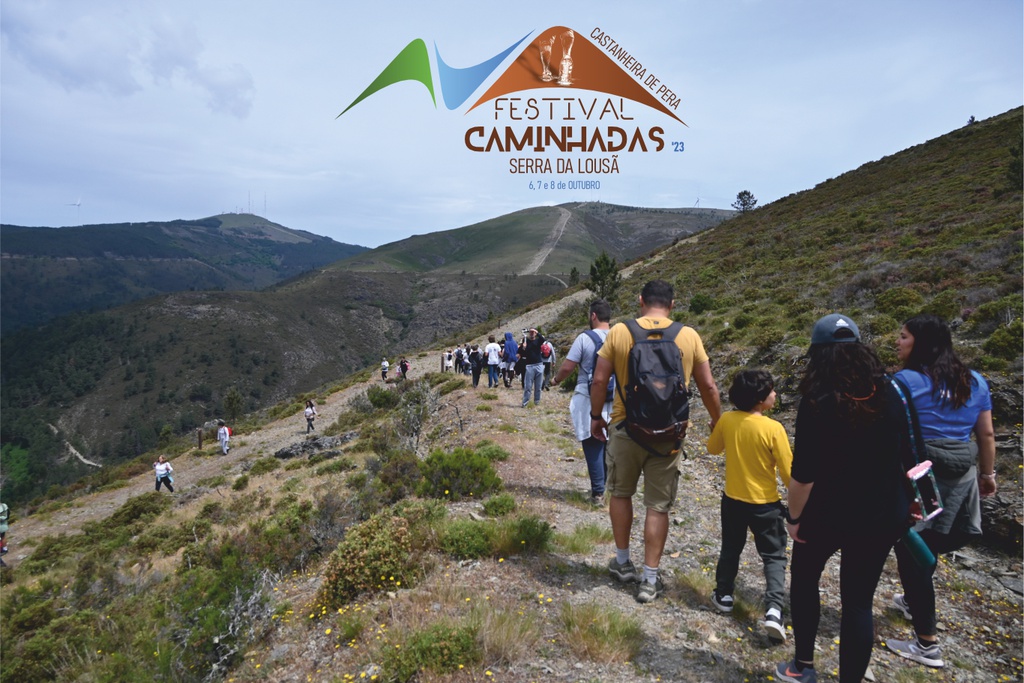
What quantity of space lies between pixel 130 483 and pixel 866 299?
109 ft

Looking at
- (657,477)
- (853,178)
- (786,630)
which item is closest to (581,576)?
(657,477)

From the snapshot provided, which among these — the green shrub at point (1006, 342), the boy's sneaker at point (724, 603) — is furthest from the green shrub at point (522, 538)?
the green shrub at point (1006, 342)

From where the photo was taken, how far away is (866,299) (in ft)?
45.5

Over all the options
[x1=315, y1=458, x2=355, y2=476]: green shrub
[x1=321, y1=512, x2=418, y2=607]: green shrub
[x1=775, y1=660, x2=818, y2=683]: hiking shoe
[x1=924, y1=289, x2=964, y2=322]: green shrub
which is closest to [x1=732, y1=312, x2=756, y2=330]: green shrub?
[x1=924, y1=289, x2=964, y2=322]: green shrub

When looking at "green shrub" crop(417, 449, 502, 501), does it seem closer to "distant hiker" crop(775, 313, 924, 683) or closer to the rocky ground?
the rocky ground

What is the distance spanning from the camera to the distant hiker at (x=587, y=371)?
5234 millimetres

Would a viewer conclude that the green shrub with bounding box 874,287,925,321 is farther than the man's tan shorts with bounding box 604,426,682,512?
Yes

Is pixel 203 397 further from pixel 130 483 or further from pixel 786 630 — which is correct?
pixel 786 630

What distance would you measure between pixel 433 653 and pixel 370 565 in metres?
1.52

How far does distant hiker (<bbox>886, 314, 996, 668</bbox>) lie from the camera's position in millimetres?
3064

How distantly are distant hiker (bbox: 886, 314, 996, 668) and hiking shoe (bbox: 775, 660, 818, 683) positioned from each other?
102cm

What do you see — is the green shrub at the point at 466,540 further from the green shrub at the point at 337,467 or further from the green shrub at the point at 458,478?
the green shrub at the point at 337,467


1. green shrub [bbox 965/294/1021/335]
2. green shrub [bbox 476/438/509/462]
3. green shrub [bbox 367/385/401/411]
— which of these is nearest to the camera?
green shrub [bbox 476/438/509/462]

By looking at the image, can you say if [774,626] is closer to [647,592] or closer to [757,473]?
[647,592]
